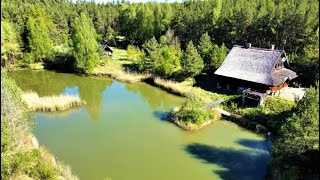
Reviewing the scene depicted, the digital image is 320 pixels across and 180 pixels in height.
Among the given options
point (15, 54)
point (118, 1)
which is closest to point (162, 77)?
point (15, 54)

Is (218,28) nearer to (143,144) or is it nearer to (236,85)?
(236,85)

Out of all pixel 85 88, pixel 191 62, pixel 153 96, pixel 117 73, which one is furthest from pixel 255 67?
pixel 85 88

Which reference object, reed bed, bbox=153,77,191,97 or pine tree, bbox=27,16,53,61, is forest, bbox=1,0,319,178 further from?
reed bed, bbox=153,77,191,97

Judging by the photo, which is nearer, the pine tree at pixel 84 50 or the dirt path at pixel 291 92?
the dirt path at pixel 291 92

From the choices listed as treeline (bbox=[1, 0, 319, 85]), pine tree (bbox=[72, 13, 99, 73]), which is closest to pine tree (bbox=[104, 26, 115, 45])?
treeline (bbox=[1, 0, 319, 85])

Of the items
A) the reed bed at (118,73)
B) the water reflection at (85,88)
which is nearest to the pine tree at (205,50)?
the water reflection at (85,88)

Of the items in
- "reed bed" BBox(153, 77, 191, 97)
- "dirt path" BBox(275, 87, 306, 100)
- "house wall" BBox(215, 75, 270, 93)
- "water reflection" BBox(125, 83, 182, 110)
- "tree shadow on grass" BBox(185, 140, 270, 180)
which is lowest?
"tree shadow on grass" BBox(185, 140, 270, 180)

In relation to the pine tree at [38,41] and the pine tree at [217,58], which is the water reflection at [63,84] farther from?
the pine tree at [217,58]

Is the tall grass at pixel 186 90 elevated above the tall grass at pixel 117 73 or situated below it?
below

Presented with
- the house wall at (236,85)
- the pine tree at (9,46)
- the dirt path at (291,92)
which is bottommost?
the dirt path at (291,92)
